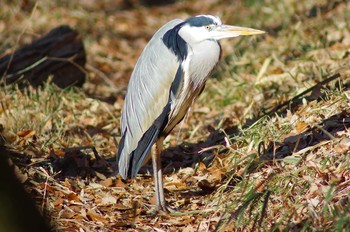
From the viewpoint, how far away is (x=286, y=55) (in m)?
7.68

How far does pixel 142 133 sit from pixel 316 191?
4.62ft

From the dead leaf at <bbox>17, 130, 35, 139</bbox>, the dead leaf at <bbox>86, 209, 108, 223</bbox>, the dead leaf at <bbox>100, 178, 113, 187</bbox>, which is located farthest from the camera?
the dead leaf at <bbox>17, 130, 35, 139</bbox>

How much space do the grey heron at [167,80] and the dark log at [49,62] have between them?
219 cm

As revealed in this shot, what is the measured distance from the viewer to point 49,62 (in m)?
7.02

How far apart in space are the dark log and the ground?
0.14 metres

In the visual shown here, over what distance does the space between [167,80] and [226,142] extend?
34.8 inches

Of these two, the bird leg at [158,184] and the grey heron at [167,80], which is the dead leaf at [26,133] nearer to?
the grey heron at [167,80]

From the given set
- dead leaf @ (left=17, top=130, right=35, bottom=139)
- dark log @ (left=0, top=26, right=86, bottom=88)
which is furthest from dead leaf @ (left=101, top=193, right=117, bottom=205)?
dark log @ (left=0, top=26, right=86, bottom=88)

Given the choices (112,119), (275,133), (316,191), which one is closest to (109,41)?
(112,119)

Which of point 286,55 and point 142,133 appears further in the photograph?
point 286,55

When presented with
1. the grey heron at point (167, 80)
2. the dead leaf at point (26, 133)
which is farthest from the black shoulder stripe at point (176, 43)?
the dead leaf at point (26, 133)

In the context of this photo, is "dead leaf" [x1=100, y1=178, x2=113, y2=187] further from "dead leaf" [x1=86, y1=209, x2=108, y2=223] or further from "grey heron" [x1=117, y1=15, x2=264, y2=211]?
"dead leaf" [x1=86, y1=209, x2=108, y2=223]

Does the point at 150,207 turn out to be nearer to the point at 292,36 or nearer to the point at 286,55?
the point at 286,55

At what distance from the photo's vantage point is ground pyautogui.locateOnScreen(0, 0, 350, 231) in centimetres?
421
